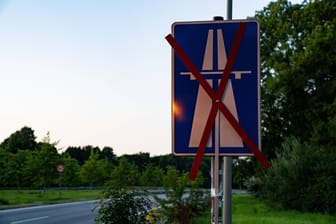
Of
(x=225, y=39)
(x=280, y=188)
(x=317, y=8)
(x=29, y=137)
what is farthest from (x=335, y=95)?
(x=29, y=137)

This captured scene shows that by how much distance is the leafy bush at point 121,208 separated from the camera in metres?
11.6

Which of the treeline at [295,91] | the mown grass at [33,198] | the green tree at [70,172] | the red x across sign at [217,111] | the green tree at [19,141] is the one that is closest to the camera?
the red x across sign at [217,111]

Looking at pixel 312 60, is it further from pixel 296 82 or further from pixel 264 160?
pixel 264 160

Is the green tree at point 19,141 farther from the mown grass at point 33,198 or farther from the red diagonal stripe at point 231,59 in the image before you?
the red diagonal stripe at point 231,59

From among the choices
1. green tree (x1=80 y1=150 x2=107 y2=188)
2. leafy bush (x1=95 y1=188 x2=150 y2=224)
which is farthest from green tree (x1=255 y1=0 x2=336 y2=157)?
green tree (x1=80 y1=150 x2=107 y2=188)

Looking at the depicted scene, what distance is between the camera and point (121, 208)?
11.7m

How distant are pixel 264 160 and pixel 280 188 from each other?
2331 centimetres

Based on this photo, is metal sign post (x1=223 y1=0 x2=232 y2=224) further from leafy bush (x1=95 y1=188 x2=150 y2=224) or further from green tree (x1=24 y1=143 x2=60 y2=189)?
green tree (x1=24 y1=143 x2=60 y2=189)

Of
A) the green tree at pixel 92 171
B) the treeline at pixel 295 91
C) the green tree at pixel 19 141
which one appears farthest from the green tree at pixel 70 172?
the green tree at pixel 19 141

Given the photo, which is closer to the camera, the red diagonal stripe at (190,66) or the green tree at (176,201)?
the red diagonal stripe at (190,66)

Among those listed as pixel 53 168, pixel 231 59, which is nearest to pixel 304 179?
pixel 231 59

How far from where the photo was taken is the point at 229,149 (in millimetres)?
3516

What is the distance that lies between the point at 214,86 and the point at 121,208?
28.0 feet

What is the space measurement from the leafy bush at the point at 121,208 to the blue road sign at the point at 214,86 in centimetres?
821
